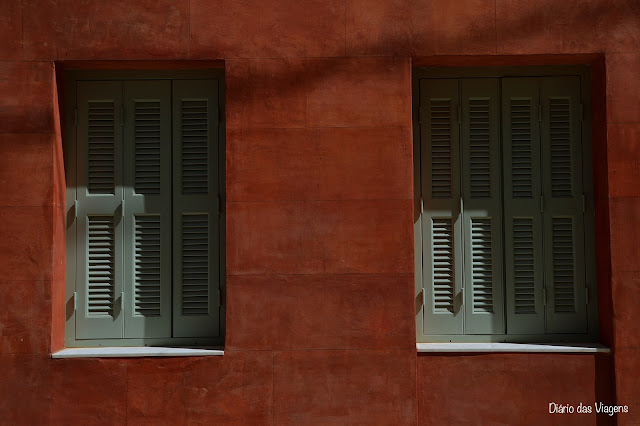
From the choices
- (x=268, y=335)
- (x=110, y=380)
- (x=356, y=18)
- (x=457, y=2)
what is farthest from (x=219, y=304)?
(x=457, y=2)

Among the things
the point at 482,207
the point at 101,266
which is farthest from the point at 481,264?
the point at 101,266

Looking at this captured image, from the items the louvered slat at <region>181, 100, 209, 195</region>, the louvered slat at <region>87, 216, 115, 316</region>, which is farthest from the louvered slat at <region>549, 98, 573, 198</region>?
the louvered slat at <region>87, 216, 115, 316</region>

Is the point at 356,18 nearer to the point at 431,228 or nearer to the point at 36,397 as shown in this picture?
the point at 431,228

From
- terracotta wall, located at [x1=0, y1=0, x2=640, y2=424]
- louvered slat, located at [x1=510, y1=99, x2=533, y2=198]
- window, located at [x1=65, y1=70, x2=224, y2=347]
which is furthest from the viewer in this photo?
louvered slat, located at [x1=510, y1=99, x2=533, y2=198]

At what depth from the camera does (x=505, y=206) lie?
783cm

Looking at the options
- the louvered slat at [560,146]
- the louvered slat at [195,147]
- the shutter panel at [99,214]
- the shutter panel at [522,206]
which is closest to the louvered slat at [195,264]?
the louvered slat at [195,147]

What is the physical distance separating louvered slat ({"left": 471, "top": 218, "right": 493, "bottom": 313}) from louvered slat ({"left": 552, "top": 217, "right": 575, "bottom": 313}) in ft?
2.09

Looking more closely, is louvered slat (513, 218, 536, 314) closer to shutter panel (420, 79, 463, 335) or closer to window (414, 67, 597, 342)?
window (414, 67, 597, 342)

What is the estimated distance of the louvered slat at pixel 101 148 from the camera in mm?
7820

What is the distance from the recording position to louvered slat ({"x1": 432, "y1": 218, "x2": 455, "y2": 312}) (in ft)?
25.7

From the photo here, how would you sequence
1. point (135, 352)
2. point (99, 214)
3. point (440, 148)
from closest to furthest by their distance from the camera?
point (135, 352) → point (99, 214) → point (440, 148)

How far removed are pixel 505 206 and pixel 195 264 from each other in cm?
310

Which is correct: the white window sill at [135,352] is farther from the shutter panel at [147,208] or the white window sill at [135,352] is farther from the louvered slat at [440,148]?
the louvered slat at [440,148]

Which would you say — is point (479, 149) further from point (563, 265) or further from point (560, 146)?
point (563, 265)
